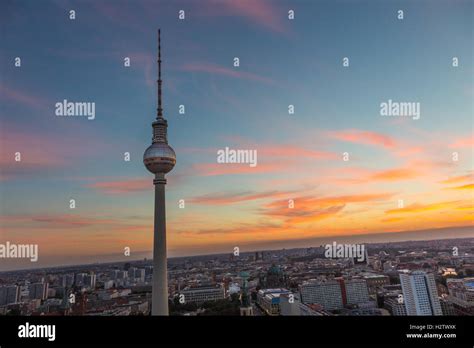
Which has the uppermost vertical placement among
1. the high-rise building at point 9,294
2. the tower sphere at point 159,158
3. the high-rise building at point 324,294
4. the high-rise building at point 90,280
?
the tower sphere at point 159,158

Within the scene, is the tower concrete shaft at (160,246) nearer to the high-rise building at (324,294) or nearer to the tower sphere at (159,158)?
the tower sphere at (159,158)

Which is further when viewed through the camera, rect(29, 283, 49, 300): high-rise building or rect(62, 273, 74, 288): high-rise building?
rect(62, 273, 74, 288): high-rise building

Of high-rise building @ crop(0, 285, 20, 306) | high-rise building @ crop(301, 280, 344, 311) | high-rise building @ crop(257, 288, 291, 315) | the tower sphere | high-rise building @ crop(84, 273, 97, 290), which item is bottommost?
high-rise building @ crop(301, 280, 344, 311)

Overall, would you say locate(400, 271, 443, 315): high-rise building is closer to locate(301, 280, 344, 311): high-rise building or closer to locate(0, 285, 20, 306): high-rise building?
locate(301, 280, 344, 311): high-rise building

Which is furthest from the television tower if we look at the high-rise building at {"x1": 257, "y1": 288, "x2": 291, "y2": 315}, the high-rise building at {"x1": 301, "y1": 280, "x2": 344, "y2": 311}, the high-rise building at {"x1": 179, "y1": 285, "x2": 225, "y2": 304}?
the high-rise building at {"x1": 301, "y1": 280, "x2": 344, "y2": 311}

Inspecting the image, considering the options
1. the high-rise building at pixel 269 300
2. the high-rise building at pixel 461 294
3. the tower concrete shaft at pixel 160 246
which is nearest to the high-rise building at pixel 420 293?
the high-rise building at pixel 461 294
